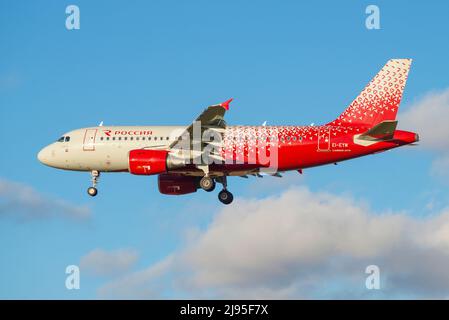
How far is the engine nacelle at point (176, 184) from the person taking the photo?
244 feet

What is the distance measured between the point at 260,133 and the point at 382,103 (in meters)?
9.00

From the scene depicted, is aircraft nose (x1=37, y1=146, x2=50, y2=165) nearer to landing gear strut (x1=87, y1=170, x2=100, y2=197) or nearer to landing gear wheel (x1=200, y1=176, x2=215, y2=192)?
landing gear strut (x1=87, y1=170, x2=100, y2=197)

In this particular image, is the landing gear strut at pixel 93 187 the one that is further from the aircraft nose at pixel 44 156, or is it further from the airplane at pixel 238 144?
the aircraft nose at pixel 44 156

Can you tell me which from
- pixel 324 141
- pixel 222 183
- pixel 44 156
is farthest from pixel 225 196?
pixel 44 156

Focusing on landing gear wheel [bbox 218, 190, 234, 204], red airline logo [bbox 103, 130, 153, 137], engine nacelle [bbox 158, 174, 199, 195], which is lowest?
landing gear wheel [bbox 218, 190, 234, 204]

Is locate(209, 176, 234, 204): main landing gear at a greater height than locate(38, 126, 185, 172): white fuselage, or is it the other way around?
locate(38, 126, 185, 172): white fuselage

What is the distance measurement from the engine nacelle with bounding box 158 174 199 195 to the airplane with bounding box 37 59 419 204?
1213 mm

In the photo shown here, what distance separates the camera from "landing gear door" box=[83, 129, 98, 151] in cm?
7194

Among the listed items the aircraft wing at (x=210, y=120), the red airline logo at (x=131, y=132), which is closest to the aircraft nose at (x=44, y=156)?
the red airline logo at (x=131, y=132)

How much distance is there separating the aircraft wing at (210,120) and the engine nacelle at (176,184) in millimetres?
5551

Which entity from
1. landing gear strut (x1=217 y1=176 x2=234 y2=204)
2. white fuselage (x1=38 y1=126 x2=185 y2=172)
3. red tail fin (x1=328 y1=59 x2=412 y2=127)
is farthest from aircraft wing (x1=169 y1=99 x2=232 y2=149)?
red tail fin (x1=328 y1=59 x2=412 y2=127)

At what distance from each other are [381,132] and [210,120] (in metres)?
11.4
